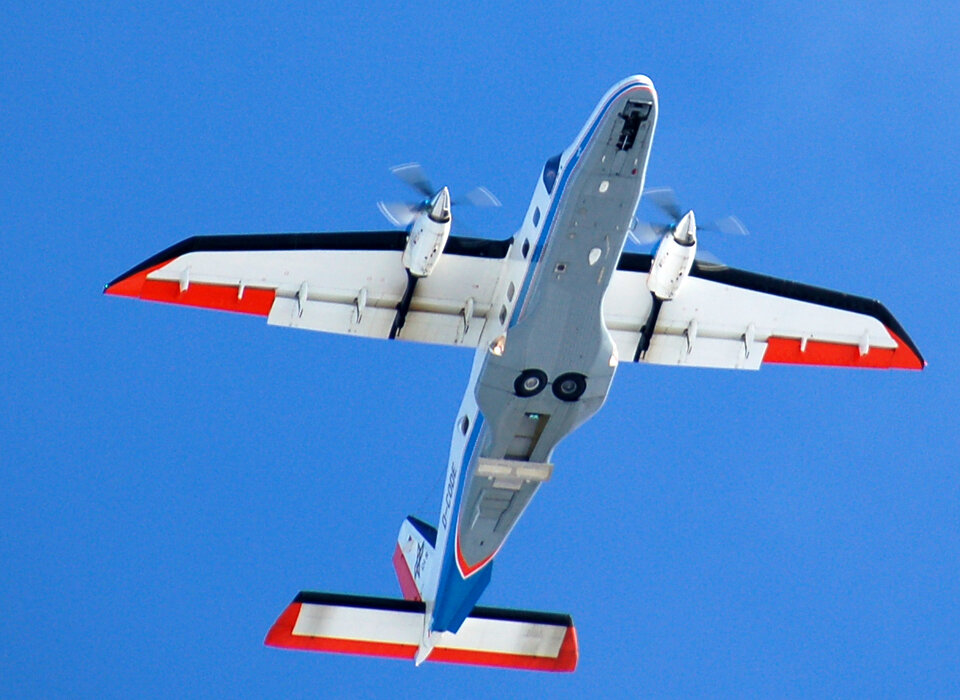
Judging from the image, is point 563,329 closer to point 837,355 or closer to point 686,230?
point 686,230

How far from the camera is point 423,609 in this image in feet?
65.3

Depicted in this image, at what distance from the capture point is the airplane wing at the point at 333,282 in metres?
17.8

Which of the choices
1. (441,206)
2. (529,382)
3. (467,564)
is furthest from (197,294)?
(467,564)

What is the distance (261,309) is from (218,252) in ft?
3.23

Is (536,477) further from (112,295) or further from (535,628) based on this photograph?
(112,295)

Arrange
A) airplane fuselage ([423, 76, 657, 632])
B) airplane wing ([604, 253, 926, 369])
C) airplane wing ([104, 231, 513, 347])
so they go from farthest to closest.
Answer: airplane wing ([604, 253, 926, 369]) < airplane wing ([104, 231, 513, 347]) < airplane fuselage ([423, 76, 657, 632])

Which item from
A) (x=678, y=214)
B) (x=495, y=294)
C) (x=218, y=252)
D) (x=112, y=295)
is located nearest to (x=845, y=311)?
(x=678, y=214)

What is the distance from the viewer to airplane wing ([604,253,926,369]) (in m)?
19.4

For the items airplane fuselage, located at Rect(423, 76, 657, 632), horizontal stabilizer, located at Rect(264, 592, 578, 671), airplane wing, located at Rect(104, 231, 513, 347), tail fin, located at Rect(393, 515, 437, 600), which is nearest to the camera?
airplane fuselage, located at Rect(423, 76, 657, 632)

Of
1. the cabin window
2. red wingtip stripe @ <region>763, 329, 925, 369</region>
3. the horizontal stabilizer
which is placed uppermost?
red wingtip stripe @ <region>763, 329, 925, 369</region>

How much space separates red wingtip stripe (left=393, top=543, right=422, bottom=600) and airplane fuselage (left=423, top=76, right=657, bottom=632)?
1102 mm

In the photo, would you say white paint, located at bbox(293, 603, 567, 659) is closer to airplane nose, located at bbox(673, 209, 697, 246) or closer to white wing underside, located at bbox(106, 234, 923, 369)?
white wing underside, located at bbox(106, 234, 923, 369)

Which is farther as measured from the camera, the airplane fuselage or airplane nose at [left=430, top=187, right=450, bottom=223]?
airplane nose at [left=430, top=187, right=450, bottom=223]

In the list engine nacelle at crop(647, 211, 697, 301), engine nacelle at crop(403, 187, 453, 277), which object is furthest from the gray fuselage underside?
engine nacelle at crop(647, 211, 697, 301)
